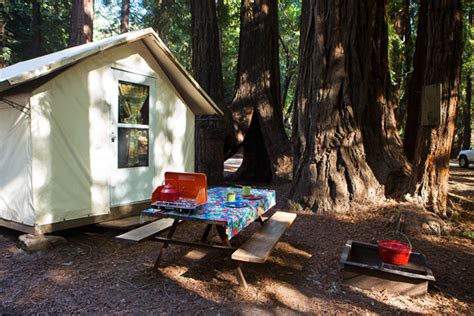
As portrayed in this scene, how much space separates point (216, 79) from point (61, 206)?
20.7 ft

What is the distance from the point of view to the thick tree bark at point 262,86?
1079 cm

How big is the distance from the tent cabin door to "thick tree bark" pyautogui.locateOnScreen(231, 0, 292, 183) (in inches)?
166

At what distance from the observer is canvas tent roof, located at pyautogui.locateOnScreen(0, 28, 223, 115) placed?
15.1 feet

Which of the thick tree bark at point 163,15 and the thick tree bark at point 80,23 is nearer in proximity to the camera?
the thick tree bark at point 80,23

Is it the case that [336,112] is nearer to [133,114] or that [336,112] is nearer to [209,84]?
[133,114]

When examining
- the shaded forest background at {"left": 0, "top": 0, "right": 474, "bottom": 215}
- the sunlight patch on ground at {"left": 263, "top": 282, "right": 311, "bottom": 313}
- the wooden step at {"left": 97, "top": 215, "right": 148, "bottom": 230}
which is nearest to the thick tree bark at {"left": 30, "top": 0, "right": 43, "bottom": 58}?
the shaded forest background at {"left": 0, "top": 0, "right": 474, "bottom": 215}

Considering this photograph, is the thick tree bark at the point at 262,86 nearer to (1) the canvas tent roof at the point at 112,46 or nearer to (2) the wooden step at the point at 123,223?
(1) the canvas tent roof at the point at 112,46

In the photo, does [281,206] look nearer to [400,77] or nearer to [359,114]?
[359,114]

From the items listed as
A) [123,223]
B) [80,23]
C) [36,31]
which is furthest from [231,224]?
[36,31]

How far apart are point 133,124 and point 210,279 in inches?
129

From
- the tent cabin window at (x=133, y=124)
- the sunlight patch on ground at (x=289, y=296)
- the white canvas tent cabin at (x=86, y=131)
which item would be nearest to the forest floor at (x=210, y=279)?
the sunlight patch on ground at (x=289, y=296)

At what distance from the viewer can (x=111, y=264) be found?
4734mm

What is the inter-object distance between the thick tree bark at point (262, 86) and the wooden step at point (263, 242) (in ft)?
17.9

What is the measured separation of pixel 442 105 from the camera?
20.3 feet
